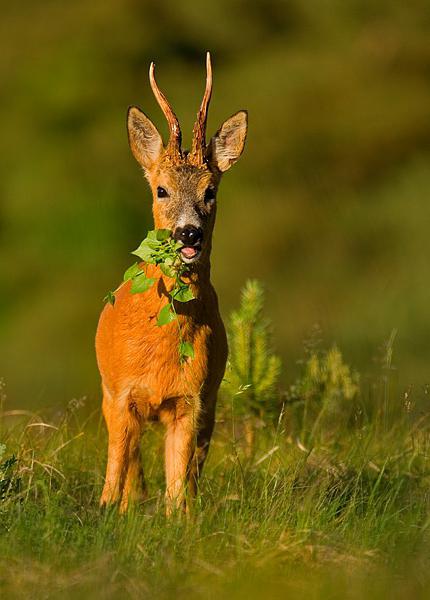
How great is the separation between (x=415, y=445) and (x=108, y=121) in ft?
47.5

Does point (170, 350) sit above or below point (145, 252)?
below

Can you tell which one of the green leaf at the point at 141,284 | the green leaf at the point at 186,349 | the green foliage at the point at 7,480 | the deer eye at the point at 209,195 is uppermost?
the deer eye at the point at 209,195

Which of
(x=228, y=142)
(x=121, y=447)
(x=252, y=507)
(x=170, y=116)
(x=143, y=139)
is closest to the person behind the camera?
(x=252, y=507)

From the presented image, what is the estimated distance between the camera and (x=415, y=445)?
309 inches

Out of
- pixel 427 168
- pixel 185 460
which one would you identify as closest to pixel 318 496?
pixel 185 460

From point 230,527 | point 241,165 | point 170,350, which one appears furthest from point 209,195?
point 241,165

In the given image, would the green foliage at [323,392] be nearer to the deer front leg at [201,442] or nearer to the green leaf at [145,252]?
the deer front leg at [201,442]

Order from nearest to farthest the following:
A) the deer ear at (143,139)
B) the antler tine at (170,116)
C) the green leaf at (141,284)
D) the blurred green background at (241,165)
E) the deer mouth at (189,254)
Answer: the deer mouth at (189,254), the green leaf at (141,284), the antler tine at (170,116), the deer ear at (143,139), the blurred green background at (241,165)

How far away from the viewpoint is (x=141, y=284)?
270 inches

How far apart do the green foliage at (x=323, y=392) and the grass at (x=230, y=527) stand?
565 millimetres

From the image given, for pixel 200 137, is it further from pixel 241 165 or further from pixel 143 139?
pixel 241 165

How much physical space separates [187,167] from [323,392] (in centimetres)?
206

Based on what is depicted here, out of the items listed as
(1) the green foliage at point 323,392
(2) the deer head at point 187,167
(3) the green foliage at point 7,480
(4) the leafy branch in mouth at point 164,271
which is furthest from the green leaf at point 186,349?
(1) the green foliage at point 323,392

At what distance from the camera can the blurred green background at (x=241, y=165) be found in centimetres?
1584
